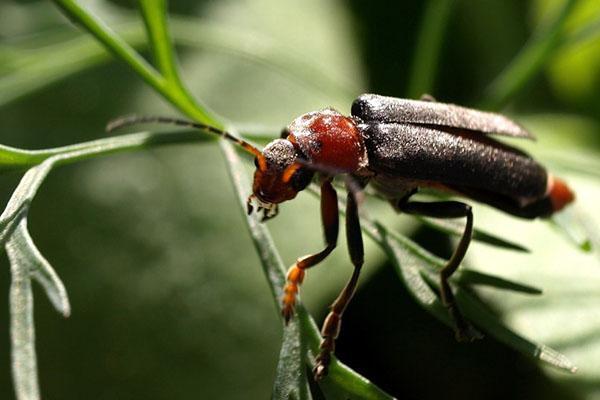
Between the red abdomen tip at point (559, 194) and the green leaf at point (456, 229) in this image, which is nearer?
the green leaf at point (456, 229)

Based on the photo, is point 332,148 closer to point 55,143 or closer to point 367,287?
point 367,287

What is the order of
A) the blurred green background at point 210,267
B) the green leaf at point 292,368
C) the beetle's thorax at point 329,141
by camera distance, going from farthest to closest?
the blurred green background at point 210,267, the beetle's thorax at point 329,141, the green leaf at point 292,368

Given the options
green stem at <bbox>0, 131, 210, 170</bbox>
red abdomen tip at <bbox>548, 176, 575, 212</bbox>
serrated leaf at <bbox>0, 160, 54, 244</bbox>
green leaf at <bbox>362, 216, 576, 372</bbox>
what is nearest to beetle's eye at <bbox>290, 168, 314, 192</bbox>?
green leaf at <bbox>362, 216, 576, 372</bbox>

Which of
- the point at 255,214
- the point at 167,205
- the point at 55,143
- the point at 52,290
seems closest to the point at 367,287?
the point at 167,205

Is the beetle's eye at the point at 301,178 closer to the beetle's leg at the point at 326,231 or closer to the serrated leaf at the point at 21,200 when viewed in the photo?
the beetle's leg at the point at 326,231

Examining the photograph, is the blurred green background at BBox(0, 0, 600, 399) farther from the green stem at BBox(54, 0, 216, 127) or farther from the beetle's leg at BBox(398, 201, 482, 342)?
the beetle's leg at BBox(398, 201, 482, 342)

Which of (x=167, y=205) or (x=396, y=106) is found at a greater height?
(x=396, y=106)

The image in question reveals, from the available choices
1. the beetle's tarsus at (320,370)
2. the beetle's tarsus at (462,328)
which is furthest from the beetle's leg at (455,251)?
the beetle's tarsus at (320,370)

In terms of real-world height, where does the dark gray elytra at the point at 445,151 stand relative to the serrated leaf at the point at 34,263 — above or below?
below

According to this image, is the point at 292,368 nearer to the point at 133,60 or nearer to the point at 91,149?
the point at 91,149
